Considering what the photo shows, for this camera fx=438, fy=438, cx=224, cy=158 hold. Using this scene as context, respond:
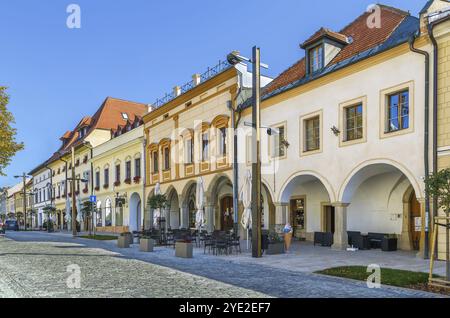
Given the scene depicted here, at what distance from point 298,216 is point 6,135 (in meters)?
19.0

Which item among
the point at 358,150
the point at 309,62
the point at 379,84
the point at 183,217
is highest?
the point at 309,62

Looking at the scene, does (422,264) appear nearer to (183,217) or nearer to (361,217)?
(361,217)

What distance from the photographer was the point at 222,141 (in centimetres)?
2484

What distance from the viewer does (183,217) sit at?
2908cm

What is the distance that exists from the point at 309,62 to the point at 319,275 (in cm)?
1178

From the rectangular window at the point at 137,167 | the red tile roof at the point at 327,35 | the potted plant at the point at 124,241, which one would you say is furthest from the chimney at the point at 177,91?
the red tile roof at the point at 327,35

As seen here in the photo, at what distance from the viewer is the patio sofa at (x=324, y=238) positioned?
62.1ft

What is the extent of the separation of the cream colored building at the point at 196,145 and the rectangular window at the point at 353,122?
7.41m

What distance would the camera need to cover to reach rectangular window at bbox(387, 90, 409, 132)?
593 inches

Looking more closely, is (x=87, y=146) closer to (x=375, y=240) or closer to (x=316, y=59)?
(x=316, y=59)

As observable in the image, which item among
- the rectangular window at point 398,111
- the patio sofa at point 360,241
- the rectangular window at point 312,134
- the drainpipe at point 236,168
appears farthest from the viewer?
the drainpipe at point 236,168

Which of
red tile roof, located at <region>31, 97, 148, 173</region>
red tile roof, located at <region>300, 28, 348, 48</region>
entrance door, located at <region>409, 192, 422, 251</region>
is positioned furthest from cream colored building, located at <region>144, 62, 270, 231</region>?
red tile roof, located at <region>31, 97, 148, 173</region>

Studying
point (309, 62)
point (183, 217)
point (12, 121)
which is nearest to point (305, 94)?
→ point (309, 62)

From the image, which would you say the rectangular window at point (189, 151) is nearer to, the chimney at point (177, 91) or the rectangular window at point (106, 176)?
the chimney at point (177, 91)
